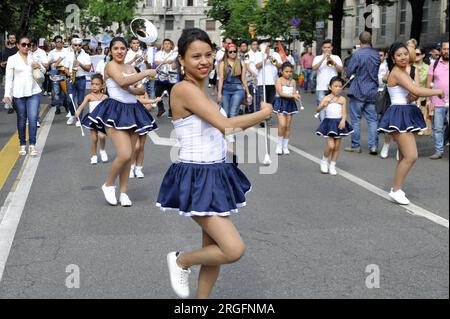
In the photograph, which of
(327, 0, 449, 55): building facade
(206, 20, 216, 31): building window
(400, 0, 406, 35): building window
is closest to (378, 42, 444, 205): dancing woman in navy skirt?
(327, 0, 449, 55): building facade

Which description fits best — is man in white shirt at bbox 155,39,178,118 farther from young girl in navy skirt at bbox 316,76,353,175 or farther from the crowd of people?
young girl in navy skirt at bbox 316,76,353,175

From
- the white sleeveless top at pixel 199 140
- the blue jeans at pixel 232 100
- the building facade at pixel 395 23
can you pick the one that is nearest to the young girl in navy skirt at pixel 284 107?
Answer: the blue jeans at pixel 232 100

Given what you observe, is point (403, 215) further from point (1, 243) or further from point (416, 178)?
point (1, 243)

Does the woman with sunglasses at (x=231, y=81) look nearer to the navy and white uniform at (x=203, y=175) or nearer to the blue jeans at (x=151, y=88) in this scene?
the blue jeans at (x=151, y=88)

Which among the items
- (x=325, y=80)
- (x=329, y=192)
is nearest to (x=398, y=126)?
(x=329, y=192)

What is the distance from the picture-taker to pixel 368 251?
558 cm

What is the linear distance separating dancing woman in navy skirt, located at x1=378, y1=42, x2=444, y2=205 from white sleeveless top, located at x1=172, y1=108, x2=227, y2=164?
12.0ft

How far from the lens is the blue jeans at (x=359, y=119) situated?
11.5m

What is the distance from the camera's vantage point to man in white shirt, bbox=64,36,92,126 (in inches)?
635

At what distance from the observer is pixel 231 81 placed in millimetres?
13453

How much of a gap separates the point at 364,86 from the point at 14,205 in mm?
6570

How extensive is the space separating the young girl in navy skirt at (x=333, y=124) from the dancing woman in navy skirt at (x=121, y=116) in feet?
9.38
